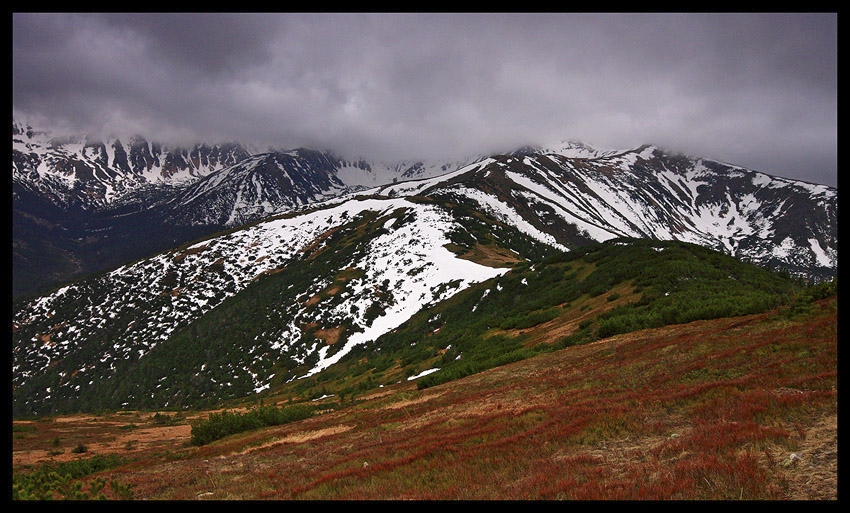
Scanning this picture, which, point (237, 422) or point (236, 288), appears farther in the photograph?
point (236, 288)

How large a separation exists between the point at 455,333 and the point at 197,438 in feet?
83.7

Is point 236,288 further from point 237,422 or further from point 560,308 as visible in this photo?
point 560,308

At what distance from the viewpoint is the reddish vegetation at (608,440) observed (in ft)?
22.6

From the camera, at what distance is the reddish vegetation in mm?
6883

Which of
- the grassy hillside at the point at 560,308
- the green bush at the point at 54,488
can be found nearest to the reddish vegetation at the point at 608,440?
the green bush at the point at 54,488

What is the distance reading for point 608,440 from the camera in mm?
9828

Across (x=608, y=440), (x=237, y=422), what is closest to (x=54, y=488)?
(x=608, y=440)

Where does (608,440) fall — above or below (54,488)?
below

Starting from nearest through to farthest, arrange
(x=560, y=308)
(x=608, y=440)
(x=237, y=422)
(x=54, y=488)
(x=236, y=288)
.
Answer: (x=54, y=488) → (x=608, y=440) → (x=237, y=422) → (x=560, y=308) → (x=236, y=288)

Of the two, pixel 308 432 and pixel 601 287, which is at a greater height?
pixel 601 287

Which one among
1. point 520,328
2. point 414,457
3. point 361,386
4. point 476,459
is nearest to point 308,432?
point 414,457

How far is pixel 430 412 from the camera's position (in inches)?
721

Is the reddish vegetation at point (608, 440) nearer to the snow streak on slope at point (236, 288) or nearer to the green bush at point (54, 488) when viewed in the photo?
the green bush at point (54, 488)
